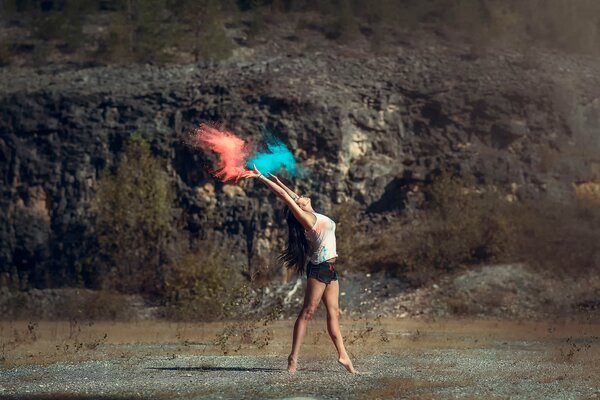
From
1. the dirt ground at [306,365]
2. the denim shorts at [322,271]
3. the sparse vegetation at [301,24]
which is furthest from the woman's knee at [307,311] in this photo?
the sparse vegetation at [301,24]

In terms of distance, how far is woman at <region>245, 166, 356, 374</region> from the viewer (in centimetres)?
1548

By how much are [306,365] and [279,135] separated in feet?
105

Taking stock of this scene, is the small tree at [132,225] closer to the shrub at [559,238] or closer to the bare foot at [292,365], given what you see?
the shrub at [559,238]

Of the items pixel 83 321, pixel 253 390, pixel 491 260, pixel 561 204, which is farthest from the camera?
pixel 561 204

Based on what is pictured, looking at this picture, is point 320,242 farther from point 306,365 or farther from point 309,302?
point 306,365

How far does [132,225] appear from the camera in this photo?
4538cm

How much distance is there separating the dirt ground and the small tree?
14.9 meters

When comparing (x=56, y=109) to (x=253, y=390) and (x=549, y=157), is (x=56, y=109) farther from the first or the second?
(x=253, y=390)

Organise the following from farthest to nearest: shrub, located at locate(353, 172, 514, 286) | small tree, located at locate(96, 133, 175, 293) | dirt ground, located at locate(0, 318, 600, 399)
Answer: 1. small tree, located at locate(96, 133, 175, 293)
2. shrub, located at locate(353, 172, 514, 286)
3. dirt ground, located at locate(0, 318, 600, 399)

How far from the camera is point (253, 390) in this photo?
14.0 meters

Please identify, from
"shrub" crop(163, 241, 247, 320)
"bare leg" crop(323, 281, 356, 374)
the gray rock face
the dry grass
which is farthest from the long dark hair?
the gray rock face

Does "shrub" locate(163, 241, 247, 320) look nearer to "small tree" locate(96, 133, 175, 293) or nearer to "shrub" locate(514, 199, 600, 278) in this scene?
"small tree" locate(96, 133, 175, 293)

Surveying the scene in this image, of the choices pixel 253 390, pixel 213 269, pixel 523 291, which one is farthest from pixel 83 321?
pixel 253 390

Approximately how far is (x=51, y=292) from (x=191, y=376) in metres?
26.1
